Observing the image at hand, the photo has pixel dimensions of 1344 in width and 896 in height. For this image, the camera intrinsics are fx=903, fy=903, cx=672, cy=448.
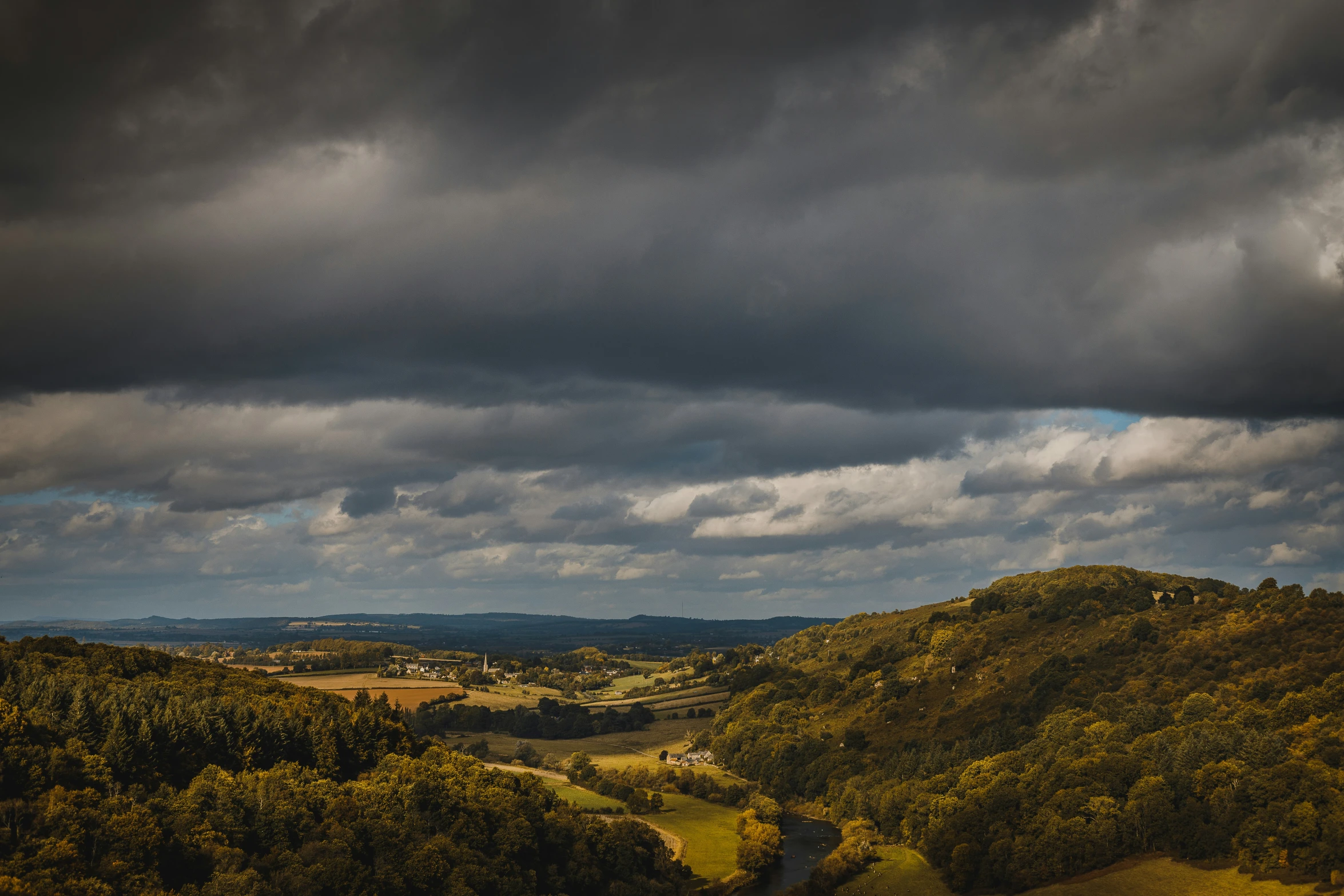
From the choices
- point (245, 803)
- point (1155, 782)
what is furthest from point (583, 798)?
point (1155, 782)

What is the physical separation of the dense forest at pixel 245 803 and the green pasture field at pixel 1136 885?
31.5 meters

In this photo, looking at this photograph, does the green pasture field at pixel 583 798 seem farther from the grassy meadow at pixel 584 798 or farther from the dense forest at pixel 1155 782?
the dense forest at pixel 1155 782

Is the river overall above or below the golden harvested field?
below

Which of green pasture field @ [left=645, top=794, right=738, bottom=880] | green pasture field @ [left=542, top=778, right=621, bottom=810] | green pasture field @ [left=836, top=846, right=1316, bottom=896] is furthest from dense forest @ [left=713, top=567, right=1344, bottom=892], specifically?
green pasture field @ [left=542, top=778, right=621, bottom=810]

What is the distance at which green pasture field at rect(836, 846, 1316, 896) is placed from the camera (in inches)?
4269

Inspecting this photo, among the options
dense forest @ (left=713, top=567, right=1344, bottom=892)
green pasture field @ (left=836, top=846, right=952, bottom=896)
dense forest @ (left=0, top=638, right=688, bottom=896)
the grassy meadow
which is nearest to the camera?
dense forest @ (left=0, top=638, right=688, bottom=896)

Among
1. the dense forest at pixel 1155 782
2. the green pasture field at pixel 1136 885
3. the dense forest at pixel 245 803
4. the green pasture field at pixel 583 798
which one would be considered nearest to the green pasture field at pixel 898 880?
the green pasture field at pixel 1136 885

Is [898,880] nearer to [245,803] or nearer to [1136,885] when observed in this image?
[1136,885]

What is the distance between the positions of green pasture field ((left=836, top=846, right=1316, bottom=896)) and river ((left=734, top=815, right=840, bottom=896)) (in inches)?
464

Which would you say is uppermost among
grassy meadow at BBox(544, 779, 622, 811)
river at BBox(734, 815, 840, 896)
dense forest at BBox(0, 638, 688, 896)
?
dense forest at BBox(0, 638, 688, 896)

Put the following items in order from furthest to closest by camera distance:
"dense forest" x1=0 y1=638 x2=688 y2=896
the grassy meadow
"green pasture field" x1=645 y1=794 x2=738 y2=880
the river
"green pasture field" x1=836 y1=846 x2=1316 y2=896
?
the grassy meadow
"green pasture field" x1=645 y1=794 x2=738 y2=880
the river
"green pasture field" x1=836 y1=846 x2=1316 y2=896
"dense forest" x1=0 y1=638 x2=688 y2=896

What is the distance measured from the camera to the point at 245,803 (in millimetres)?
95938

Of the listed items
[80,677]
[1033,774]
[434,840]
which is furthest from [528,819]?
[1033,774]

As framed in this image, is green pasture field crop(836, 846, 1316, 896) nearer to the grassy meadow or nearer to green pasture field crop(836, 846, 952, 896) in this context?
green pasture field crop(836, 846, 952, 896)
